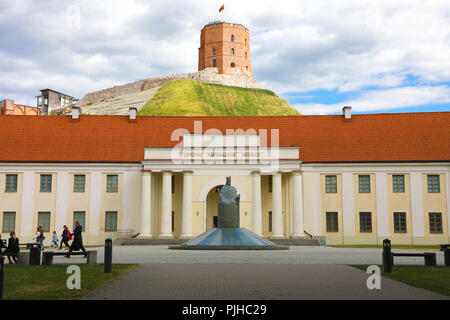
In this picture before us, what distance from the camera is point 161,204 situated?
41.8m

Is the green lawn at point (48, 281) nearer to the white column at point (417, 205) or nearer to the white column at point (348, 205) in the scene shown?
the white column at point (348, 205)

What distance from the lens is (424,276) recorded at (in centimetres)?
1516

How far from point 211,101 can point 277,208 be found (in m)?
83.3

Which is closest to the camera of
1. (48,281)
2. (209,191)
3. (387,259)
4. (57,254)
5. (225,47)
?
(48,281)

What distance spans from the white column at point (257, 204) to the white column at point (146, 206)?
8388mm

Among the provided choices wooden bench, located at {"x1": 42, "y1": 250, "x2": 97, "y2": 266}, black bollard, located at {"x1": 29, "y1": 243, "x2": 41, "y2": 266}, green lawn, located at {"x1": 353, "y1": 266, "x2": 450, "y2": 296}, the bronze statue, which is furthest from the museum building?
green lawn, located at {"x1": 353, "y1": 266, "x2": 450, "y2": 296}

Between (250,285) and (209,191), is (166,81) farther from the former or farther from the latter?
(250,285)

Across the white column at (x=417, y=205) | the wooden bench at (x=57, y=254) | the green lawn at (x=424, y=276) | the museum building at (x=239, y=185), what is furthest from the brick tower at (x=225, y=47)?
the green lawn at (x=424, y=276)

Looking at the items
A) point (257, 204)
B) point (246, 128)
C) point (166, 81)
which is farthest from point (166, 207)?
point (166, 81)

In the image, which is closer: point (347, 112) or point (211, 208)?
point (211, 208)

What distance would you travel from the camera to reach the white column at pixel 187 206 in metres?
39.3
